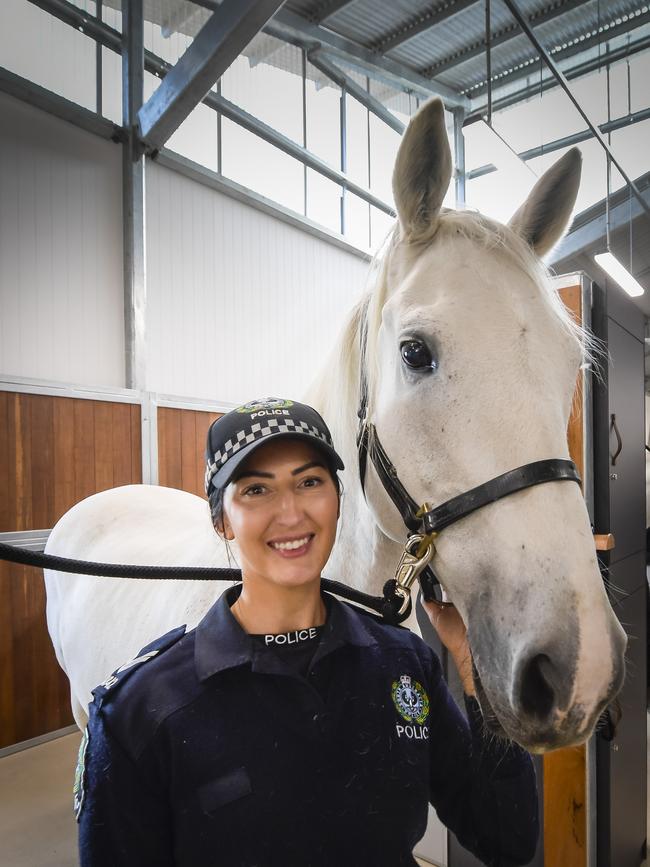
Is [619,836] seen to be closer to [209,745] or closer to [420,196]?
[209,745]

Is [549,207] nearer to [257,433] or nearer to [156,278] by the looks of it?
[257,433]

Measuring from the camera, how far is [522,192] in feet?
17.3

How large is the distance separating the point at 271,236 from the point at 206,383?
5.90ft

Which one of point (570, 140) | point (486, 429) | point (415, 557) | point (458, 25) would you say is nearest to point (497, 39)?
point (458, 25)

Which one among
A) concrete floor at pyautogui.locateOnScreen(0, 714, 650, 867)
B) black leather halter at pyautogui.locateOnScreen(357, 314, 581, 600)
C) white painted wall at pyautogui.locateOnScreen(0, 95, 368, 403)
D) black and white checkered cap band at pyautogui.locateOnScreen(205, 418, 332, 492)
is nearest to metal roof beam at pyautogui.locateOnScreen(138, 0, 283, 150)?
white painted wall at pyautogui.locateOnScreen(0, 95, 368, 403)

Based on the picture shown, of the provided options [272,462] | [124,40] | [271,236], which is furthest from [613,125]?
[272,462]

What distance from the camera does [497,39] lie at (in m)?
5.87

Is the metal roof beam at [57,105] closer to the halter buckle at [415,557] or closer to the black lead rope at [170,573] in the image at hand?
the black lead rope at [170,573]

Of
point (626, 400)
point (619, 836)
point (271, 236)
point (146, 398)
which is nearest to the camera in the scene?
point (619, 836)

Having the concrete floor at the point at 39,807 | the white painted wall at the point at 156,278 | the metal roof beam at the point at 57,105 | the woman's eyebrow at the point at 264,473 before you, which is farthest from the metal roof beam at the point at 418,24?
the concrete floor at the point at 39,807

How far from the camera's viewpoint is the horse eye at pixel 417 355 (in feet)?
2.73

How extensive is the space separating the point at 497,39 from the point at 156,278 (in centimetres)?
511

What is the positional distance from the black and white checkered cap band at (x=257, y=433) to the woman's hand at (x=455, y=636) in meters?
0.38

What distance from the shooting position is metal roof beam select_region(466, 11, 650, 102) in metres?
5.47
